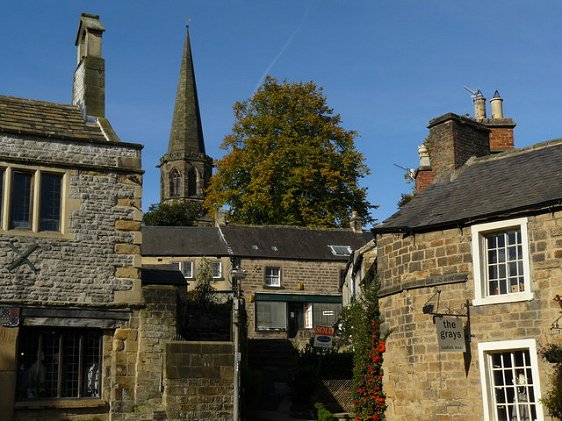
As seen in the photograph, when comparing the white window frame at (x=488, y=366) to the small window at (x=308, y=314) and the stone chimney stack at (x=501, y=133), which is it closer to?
the stone chimney stack at (x=501, y=133)

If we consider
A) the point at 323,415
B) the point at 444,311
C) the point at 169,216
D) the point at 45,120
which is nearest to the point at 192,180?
the point at 169,216

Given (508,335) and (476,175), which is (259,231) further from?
(508,335)

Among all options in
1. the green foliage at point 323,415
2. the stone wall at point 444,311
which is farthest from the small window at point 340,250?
the stone wall at point 444,311

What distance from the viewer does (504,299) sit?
1477 cm

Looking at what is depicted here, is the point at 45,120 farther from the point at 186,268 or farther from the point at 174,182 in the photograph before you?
the point at 174,182

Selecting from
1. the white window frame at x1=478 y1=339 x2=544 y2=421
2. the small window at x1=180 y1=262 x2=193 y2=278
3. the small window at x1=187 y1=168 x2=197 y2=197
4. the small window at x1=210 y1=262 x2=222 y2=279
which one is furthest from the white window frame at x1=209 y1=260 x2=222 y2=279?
the small window at x1=187 y1=168 x2=197 y2=197

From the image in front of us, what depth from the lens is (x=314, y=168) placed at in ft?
141

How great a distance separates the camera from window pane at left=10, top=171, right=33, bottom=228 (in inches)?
614

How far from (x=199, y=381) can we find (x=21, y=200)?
5.19m

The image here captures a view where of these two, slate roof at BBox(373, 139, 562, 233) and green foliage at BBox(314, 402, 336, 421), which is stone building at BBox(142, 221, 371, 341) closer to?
green foliage at BBox(314, 402, 336, 421)

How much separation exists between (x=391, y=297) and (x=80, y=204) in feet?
23.1

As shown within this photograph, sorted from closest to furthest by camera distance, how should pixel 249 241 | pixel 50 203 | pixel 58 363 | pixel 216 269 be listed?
pixel 58 363 → pixel 50 203 → pixel 216 269 → pixel 249 241

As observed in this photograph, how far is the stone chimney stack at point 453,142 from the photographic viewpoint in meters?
19.0

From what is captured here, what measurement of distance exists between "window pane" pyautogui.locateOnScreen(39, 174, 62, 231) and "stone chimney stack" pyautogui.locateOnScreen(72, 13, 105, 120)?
7.68 ft
